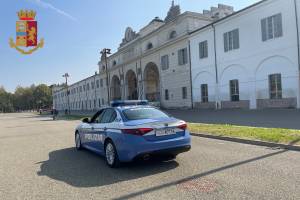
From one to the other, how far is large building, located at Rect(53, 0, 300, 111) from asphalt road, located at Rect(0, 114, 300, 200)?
16.3m

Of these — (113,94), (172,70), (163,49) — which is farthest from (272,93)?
(113,94)

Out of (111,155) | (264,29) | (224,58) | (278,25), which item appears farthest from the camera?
(224,58)

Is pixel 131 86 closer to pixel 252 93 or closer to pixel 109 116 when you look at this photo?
pixel 252 93

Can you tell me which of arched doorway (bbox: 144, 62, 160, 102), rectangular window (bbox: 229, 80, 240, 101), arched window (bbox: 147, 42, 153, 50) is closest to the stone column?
rectangular window (bbox: 229, 80, 240, 101)

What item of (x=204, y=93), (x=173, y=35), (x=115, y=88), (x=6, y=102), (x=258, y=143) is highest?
(x=173, y=35)

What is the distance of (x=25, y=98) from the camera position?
15438cm

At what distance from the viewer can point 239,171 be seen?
6051 millimetres

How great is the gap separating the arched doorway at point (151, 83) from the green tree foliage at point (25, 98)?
10712cm

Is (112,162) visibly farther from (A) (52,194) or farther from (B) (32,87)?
(B) (32,87)

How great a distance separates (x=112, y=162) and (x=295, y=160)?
423 cm

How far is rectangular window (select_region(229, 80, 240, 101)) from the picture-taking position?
27172 mm

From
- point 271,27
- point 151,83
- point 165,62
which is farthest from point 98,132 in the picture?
point 151,83

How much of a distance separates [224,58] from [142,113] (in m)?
22.6

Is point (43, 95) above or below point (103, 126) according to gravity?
above
